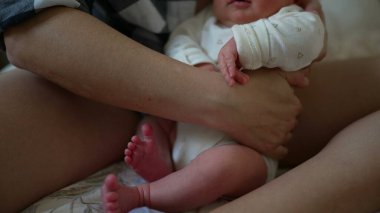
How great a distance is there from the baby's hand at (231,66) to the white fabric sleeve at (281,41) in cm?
1

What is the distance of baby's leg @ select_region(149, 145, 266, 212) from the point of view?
2.12 ft

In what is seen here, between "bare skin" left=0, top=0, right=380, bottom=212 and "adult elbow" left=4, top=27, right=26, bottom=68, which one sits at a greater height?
"adult elbow" left=4, top=27, right=26, bottom=68

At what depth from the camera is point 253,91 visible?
0.71 m

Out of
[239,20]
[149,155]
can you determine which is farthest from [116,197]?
[239,20]

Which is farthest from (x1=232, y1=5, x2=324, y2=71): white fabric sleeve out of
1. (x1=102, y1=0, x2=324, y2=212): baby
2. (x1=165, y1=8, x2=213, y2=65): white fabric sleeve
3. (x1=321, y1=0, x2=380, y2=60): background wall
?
(x1=321, y1=0, x2=380, y2=60): background wall

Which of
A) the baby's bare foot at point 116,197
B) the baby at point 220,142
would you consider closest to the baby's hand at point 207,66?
the baby at point 220,142

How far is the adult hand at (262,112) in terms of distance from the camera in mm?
693

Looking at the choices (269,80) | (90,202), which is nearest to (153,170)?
(90,202)

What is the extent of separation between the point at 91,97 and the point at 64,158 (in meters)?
0.11

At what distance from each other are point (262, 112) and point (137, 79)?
0.21 m

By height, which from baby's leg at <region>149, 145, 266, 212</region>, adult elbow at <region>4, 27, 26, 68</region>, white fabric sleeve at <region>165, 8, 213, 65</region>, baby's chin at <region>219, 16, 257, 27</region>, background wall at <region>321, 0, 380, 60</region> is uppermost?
adult elbow at <region>4, 27, 26, 68</region>

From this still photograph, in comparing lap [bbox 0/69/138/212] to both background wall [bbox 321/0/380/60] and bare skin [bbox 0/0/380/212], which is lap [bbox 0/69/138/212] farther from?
background wall [bbox 321/0/380/60]

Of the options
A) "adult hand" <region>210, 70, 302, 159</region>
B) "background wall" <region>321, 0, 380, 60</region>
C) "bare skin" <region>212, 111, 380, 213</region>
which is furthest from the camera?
"background wall" <region>321, 0, 380, 60</region>

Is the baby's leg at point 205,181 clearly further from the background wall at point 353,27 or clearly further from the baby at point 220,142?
the background wall at point 353,27
